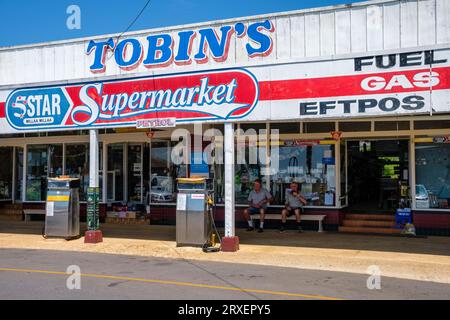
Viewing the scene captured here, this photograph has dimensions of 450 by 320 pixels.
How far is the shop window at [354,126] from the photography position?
1508 centimetres

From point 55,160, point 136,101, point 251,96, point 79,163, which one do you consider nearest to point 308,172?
point 251,96

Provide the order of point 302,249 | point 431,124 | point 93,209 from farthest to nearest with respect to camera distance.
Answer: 1. point 431,124
2. point 93,209
3. point 302,249

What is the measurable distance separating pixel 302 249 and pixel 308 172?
4100 mm

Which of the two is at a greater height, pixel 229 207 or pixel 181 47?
pixel 181 47

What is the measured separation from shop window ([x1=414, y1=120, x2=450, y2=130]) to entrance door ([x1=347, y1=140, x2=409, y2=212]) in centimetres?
111

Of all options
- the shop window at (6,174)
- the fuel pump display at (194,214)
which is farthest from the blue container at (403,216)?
the shop window at (6,174)

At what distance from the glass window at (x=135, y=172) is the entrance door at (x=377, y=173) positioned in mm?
7376

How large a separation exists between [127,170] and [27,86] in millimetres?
5300

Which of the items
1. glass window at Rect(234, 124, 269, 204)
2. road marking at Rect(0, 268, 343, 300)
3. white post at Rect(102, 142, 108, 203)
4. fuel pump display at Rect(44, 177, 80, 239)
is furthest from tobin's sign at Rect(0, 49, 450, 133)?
road marking at Rect(0, 268, 343, 300)

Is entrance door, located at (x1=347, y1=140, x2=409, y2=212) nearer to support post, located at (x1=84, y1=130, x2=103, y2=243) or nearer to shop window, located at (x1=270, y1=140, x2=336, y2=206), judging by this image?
shop window, located at (x1=270, y1=140, x2=336, y2=206)

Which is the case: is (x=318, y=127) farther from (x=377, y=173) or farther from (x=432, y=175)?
(x=377, y=173)

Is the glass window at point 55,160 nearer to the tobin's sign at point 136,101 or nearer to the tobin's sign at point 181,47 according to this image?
the tobin's sign at point 136,101

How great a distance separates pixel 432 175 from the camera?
47.5 feet
